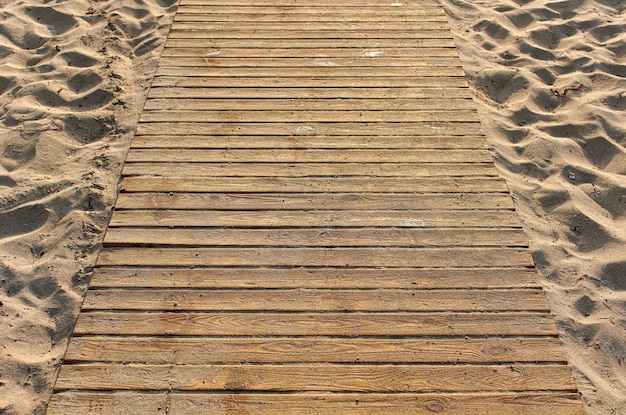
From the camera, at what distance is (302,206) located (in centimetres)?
256

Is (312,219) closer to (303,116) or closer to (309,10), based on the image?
(303,116)

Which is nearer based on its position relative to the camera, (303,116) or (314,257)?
(314,257)

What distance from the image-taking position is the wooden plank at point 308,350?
2033mm

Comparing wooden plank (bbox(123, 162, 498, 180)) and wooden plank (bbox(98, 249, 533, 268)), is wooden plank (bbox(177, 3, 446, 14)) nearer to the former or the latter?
wooden plank (bbox(123, 162, 498, 180))

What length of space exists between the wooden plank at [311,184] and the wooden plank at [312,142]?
255 mm

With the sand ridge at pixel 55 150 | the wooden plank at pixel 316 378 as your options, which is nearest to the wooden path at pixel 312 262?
the wooden plank at pixel 316 378

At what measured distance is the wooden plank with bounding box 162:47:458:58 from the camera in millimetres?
3535

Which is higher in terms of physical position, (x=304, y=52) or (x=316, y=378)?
(x=304, y=52)

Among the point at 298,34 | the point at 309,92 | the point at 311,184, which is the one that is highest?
the point at 298,34

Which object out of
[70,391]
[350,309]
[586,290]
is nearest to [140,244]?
[70,391]

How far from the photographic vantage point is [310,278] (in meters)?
2.28

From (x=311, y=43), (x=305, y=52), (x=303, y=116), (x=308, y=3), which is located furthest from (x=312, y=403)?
(x=308, y=3)

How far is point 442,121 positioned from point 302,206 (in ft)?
3.56

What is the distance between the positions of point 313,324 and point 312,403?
1.07 feet
